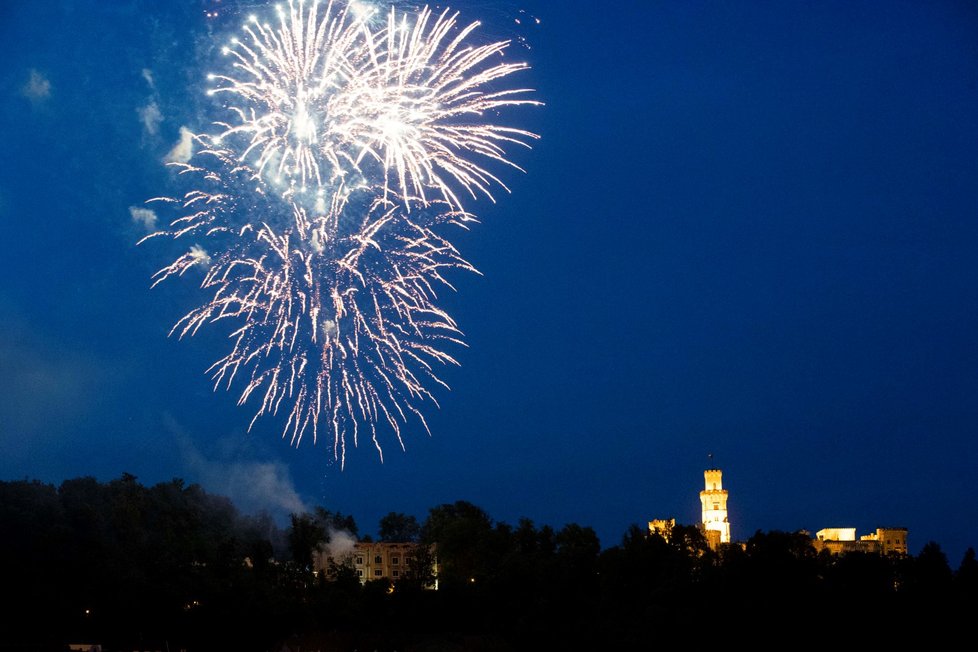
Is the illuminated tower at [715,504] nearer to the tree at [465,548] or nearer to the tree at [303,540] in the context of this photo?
the tree at [465,548]

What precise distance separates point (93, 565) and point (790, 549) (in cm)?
3646

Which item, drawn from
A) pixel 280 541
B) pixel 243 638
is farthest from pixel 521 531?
pixel 243 638

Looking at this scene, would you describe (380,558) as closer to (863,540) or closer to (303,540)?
(303,540)

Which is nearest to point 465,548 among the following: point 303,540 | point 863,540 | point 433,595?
point 303,540

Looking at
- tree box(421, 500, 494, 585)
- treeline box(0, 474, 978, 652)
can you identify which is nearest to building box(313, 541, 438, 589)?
tree box(421, 500, 494, 585)

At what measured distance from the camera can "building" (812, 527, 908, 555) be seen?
3971 inches

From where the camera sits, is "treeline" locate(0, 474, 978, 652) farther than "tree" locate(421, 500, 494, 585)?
No

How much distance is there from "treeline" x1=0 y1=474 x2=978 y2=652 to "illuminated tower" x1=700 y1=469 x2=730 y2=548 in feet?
150

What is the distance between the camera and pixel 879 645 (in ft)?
161

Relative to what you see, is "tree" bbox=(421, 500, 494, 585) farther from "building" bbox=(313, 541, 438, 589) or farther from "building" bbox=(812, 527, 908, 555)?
"building" bbox=(812, 527, 908, 555)

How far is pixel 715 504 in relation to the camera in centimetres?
11994

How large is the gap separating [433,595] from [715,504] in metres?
59.7

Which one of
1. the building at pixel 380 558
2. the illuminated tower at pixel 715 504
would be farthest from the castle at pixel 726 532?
the building at pixel 380 558

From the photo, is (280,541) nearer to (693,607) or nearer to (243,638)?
(243,638)
